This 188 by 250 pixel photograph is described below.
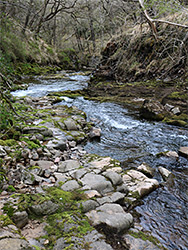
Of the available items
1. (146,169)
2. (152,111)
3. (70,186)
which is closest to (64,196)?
(70,186)

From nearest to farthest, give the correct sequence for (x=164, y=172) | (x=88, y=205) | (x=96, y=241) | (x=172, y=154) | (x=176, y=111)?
(x=96, y=241) → (x=88, y=205) → (x=164, y=172) → (x=172, y=154) → (x=176, y=111)

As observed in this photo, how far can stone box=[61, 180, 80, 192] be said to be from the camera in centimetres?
277

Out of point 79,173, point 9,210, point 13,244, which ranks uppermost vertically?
point 13,244

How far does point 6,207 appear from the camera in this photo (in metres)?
2.05

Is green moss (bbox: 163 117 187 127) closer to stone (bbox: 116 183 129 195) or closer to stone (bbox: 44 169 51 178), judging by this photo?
stone (bbox: 116 183 129 195)

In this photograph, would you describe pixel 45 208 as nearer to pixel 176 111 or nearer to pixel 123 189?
pixel 123 189

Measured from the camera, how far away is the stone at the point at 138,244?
6.84ft

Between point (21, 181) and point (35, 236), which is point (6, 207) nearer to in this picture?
point (35, 236)

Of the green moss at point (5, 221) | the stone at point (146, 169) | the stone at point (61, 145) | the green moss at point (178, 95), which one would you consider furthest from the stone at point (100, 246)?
the green moss at point (178, 95)

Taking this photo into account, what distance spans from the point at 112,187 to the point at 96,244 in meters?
1.21

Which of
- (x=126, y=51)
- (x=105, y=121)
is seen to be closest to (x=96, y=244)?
(x=105, y=121)

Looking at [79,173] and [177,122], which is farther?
[177,122]

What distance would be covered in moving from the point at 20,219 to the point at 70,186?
0.95 m

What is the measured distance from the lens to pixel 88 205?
2451 mm
